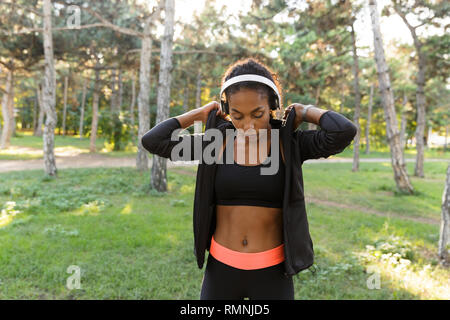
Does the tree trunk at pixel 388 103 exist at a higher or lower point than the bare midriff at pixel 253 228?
higher

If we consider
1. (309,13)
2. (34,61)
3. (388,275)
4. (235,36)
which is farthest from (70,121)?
(388,275)

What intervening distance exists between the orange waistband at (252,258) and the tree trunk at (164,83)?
8.00 metres

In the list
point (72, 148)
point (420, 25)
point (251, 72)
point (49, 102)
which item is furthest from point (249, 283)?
point (72, 148)

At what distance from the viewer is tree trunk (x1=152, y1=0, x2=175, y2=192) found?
9.54m

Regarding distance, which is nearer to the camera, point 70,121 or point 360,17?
point 360,17

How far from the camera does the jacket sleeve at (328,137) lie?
6.09ft

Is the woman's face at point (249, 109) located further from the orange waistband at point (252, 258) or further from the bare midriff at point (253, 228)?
the orange waistband at point (252, 258)

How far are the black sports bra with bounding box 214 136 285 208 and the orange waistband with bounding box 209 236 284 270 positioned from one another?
30 cm

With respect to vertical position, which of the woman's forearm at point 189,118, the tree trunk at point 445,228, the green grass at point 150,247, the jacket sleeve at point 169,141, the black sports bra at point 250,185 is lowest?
the green grass at point 150,247

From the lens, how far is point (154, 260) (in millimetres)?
4730

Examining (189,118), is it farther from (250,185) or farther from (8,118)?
(8,118)

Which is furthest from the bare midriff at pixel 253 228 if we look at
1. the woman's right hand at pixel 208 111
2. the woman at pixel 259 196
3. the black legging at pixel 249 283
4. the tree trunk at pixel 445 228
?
the tree trunk at pixel 445 228

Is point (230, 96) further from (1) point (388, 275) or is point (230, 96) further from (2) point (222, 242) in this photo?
(1) point (388, 275)
